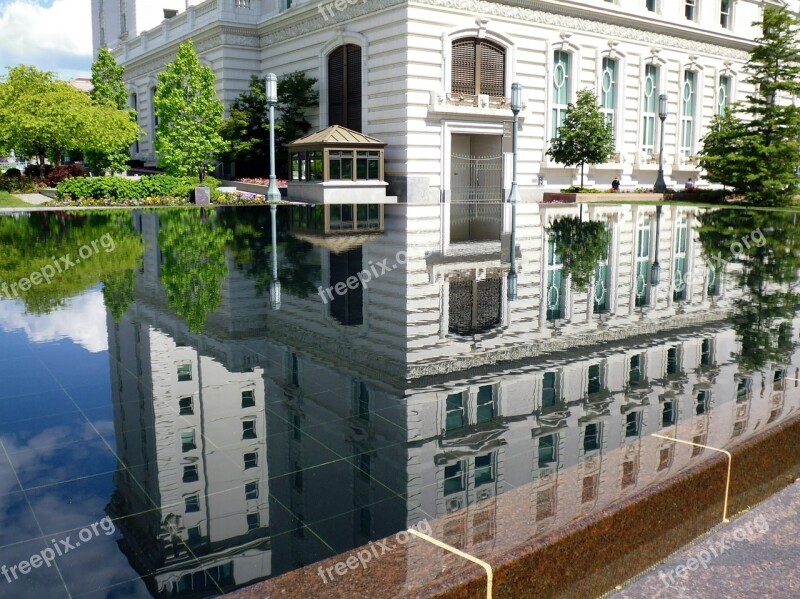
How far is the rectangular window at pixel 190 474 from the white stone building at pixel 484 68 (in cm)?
3560

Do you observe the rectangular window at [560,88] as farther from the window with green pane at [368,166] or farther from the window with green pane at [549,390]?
the window with green pane at [549,390]

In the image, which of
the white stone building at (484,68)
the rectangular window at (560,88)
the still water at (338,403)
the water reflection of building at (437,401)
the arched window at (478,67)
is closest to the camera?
the still water at (338,403)

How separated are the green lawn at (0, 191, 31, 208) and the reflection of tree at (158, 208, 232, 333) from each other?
13.4 meters

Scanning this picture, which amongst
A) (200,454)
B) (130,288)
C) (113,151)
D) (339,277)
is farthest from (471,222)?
(113,151)

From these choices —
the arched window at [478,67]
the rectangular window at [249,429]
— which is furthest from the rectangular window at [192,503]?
the arched window at [478,67]

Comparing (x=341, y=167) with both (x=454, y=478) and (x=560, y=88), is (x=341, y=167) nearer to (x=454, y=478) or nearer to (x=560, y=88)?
(x=560, y=88)

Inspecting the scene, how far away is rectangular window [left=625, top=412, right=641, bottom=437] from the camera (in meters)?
5.42

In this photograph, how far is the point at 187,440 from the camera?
5387mm

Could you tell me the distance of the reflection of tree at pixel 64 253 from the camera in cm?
1192

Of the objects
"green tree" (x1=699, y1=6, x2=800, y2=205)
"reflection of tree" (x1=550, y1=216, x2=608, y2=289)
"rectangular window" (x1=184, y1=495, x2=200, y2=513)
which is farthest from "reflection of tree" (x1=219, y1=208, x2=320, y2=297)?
"green tree" (x1=699, y1=6, x2=800, y2=205)

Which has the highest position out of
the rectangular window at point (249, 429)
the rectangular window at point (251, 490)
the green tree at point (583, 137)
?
the green tree at point (583, 137)

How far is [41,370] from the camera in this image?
7.48m

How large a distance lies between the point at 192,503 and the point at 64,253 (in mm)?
13728

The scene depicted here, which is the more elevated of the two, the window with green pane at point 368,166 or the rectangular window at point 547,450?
the window with green pane at point 368,166
